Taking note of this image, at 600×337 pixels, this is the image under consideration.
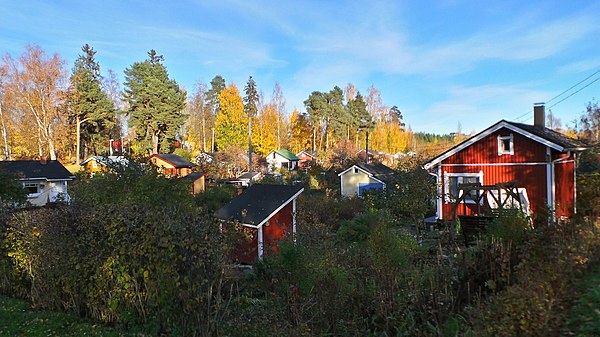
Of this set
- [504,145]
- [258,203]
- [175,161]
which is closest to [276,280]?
[258,203]

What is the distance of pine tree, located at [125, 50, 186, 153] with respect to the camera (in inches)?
1778

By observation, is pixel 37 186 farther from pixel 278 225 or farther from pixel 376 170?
pixel 376 170

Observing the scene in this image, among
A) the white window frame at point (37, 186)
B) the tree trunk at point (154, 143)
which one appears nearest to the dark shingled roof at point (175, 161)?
the tree trunk at point (154, 143)

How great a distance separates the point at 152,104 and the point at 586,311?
1862 inches

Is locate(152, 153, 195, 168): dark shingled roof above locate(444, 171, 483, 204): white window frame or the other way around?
above

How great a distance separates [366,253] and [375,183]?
2384 centimetres

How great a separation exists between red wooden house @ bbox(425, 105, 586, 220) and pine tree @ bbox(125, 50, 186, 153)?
3625 centimetres

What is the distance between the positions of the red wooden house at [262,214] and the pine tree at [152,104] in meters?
33.5

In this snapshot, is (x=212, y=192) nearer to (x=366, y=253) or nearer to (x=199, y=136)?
(x=366, y=253)

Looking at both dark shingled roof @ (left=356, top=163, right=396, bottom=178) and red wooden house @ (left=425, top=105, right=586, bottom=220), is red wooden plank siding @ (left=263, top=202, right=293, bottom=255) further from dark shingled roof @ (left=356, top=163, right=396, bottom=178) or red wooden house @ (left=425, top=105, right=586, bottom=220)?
dark shingled roof @ (left=356, top=163, right=396, bottom=178)

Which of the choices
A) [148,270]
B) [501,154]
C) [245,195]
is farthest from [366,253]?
[501,154]

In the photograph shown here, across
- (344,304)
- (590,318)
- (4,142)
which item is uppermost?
(4,142)

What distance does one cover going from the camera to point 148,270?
5.65m

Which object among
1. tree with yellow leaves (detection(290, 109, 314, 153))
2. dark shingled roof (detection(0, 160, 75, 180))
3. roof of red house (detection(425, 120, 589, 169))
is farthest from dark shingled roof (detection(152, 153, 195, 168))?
tree with yellow leaves (detection(290, 109, 314, 153))
